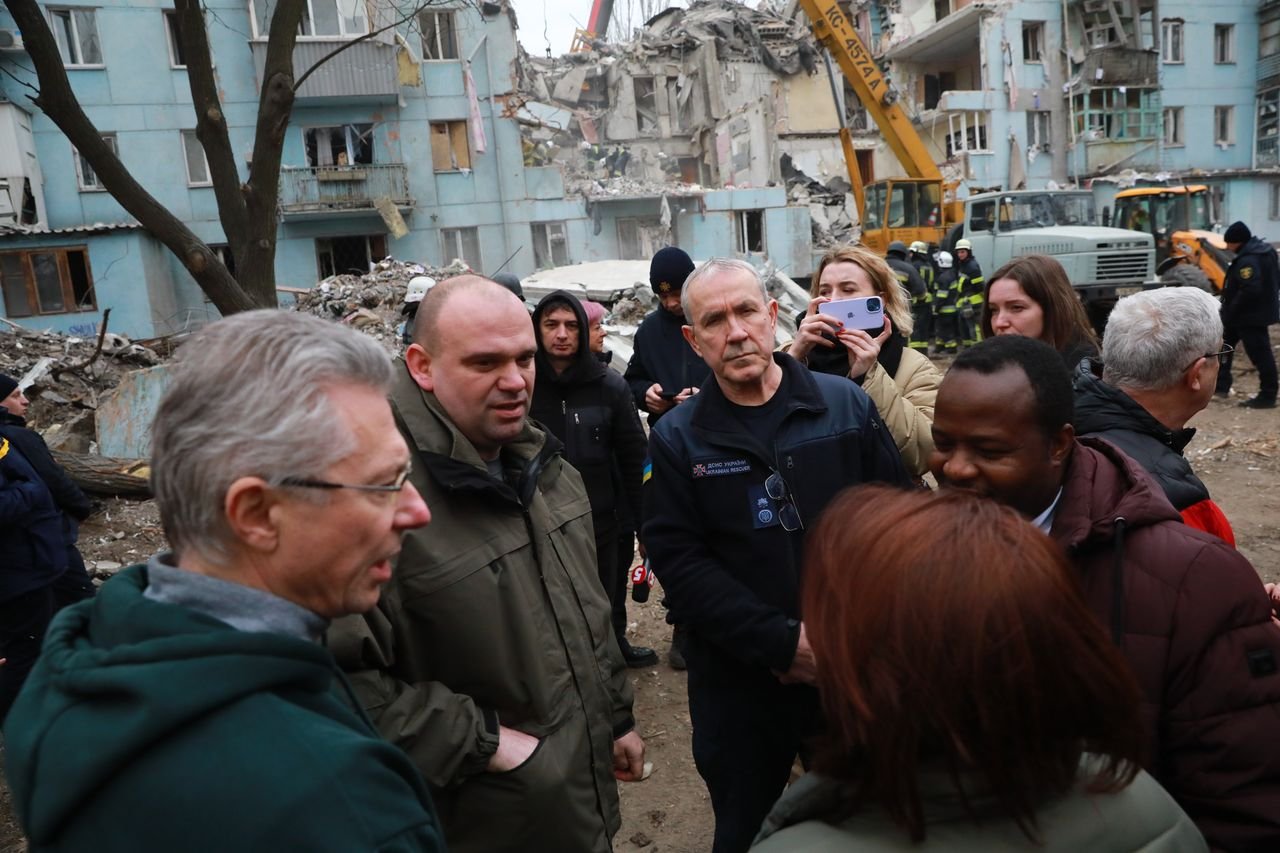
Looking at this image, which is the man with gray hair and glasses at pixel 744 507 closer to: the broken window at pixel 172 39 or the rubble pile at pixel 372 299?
the rubble pile at pixel 372 299

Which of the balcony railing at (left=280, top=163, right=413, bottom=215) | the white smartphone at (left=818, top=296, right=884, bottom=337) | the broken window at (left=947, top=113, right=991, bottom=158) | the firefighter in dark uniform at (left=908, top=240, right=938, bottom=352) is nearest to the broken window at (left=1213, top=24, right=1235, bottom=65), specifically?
the broken window at (left=947, top=113, right=991, bottom=158)

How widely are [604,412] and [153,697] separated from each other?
3.08 m

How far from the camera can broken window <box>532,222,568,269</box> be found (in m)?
24.4

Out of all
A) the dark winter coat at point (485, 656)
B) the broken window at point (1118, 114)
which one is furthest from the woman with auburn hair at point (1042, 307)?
A: the broken window at point (1118, 114)

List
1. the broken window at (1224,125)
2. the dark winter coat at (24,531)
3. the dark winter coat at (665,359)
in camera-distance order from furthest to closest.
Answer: the broken window at (1224,125), the dark winter coat at (665,359), the dark winter coat at (24,531)

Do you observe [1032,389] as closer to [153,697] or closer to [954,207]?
[153,697]

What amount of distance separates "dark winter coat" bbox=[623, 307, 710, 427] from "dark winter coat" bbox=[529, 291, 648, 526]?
26 centimetres

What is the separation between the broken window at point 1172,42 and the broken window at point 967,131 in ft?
22.7

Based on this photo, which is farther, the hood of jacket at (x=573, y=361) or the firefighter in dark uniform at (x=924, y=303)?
the firefighter in dark uniform at (x=924, y=303)

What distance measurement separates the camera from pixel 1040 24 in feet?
95.1

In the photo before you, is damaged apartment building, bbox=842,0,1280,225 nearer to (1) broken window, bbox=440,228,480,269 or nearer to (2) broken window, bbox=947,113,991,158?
(2) broken window, bbox=947,113,991,158

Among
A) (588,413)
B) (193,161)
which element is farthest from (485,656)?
(193,161)

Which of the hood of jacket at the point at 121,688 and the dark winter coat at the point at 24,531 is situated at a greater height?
the hood of jacket at the point at 121,688

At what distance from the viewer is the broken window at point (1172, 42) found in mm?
28891
